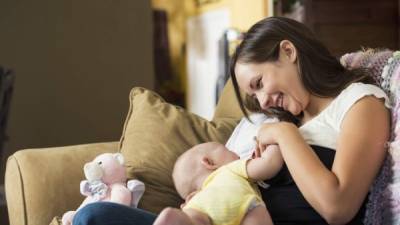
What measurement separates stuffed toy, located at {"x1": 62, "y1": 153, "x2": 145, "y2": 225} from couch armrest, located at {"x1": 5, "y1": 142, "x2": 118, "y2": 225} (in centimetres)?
9

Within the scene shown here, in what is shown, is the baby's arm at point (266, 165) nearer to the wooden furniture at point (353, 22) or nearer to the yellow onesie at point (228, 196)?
the yellow onesie at point (228, 196)

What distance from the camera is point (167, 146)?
61.1 inches

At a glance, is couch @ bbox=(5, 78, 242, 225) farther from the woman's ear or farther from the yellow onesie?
the woman's ear

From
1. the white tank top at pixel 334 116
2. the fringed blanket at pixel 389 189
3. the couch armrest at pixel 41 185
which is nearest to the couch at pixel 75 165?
the couch armrest at pixel 41 185

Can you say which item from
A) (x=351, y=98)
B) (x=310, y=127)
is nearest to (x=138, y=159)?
(x=310, y=127)

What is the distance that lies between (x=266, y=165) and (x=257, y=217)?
131 millimetres

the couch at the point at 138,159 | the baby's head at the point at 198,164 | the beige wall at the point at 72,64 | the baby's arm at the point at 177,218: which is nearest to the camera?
the baby's arm at the point at 177,218

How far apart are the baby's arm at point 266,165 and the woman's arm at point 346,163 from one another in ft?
0.14

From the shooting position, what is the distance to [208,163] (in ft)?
4.45

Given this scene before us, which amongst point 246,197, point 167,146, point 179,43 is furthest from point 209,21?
point 246,197

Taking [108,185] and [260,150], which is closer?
[260,150]

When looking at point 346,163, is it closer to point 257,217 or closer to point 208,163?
point 257,217

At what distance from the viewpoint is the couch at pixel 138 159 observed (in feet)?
4.77

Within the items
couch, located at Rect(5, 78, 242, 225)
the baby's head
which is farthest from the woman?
couch, located at Rect(5, 78, 242, 225)
